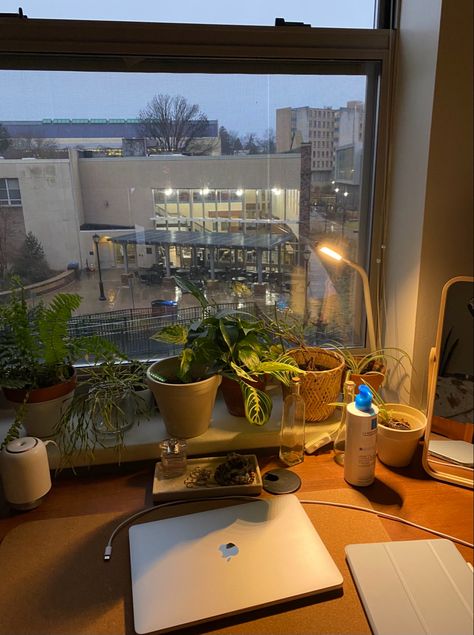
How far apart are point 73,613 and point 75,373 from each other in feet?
1.89

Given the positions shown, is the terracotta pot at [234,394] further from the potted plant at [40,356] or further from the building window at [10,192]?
the building window at [10,192]

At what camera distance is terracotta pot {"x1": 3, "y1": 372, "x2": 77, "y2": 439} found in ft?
3.58

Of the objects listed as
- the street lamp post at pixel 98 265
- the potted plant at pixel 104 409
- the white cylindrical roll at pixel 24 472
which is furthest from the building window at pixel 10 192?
the white cylindrical roll at pixel 24 472

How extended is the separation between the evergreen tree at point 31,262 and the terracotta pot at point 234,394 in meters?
0.61

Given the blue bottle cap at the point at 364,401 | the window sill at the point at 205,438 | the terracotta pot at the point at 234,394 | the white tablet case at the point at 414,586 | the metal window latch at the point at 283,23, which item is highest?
the metal window latch at the point at 283,23

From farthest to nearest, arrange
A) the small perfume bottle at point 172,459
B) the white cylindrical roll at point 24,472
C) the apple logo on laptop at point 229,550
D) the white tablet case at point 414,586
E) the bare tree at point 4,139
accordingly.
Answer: the bare tree at point 4,139, the small perfume bottle at point 172,459, the white cylindrical roll at point 24,472, the apple logo on laptop at point 229,550, the white tablet case at point 414,586

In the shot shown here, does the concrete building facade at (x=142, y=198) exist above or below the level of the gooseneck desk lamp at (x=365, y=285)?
above

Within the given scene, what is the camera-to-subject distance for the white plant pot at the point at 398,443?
108 cm

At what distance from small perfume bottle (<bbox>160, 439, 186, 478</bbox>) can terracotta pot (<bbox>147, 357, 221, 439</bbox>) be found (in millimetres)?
83

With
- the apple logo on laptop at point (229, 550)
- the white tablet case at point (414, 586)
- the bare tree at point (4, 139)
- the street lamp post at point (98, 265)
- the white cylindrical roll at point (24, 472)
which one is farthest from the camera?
the street lamp post at point (98, 265)

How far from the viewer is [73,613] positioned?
0.75 metres

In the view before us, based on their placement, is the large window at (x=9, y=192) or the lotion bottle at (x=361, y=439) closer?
the lotion bottle at (x=361, y=439)

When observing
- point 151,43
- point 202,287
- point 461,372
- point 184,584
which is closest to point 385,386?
point 461,372

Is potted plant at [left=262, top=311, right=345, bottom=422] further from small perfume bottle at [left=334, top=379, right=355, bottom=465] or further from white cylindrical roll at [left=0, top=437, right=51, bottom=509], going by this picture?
white cylindrical roll at [left=0, top=437, right=51, bottom=509]
